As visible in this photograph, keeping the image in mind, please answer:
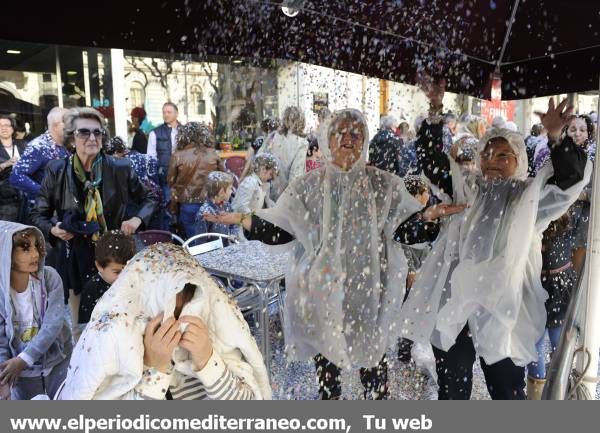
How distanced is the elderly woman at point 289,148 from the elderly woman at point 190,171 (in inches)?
23.4

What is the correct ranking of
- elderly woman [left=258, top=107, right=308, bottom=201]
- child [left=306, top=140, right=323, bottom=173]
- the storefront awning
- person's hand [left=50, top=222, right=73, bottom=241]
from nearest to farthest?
the storefront awning → person's hand [left=50, top=222, right=73, bottom=241] → elderly woman [left=258, top=107, right=308, bottom=201] → child [left=306, top=140, right=323, bottom=173]

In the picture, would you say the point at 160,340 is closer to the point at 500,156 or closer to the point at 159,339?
the point at 159,339

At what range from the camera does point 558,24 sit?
95.4 inches

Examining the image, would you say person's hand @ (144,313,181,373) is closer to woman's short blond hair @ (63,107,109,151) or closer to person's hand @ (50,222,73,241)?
person's hand @ (50,222,73,241)

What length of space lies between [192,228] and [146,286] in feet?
10.2

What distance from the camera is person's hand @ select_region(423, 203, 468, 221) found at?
8.62ft

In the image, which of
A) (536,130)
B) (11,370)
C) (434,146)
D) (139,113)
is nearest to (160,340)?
(11,370)

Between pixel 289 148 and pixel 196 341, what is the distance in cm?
377

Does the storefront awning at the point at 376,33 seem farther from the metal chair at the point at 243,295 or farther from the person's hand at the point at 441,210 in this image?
the metal chair at the point at 243,295

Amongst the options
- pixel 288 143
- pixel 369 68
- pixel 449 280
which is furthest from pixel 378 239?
pixel 288 143

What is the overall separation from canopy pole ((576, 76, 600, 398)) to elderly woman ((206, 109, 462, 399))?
1204mm

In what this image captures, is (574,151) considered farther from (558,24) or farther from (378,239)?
(378,239)

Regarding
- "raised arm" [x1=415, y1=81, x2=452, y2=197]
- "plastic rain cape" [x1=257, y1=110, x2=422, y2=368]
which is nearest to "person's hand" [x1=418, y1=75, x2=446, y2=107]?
"raised arm" [x1=415, y1=81, x2=452, y2=197]

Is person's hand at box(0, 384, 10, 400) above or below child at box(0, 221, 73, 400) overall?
below
